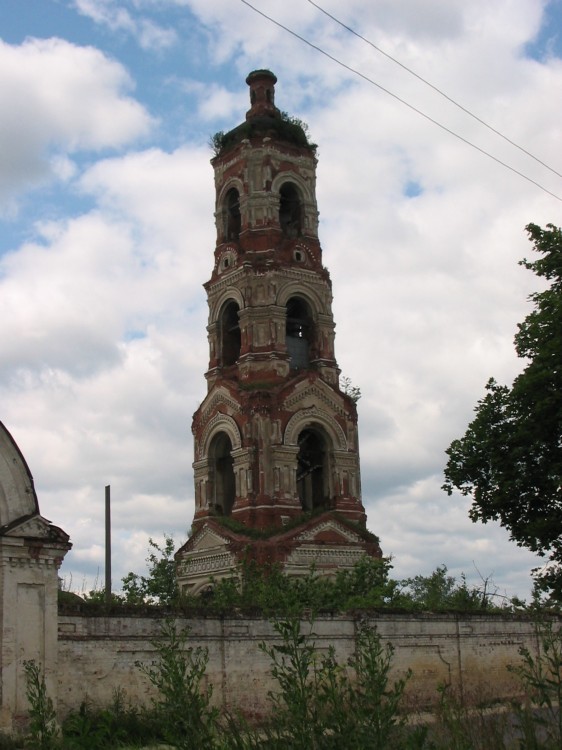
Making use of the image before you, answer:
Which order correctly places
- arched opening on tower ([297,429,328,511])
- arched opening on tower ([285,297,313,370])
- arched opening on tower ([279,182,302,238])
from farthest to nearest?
1. arched opening on tower ([279,182,302,238])
2. arched opening on tower ([285,297,313,370])
3. arched opening on tower ([297,429,328,511])

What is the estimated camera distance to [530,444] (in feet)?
72.7

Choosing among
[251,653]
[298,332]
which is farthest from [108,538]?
[298,332]

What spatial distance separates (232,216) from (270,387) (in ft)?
29.0

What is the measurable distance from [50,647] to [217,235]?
25.6 meters

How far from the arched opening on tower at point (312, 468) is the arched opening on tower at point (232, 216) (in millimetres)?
8918

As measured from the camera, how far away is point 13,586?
15.3 metres

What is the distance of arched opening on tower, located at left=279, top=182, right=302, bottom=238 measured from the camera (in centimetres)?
3831

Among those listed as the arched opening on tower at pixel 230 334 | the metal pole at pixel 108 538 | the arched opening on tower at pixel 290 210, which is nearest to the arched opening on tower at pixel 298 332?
the arched opening on tower at pixel 230 334

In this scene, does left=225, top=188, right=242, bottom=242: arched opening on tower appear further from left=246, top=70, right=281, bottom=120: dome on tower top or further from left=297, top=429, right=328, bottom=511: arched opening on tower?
left=297, top=429, right=328, bottom=511: arched opening on tower

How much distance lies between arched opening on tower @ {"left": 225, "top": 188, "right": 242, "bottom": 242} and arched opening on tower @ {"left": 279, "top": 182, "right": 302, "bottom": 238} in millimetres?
1813

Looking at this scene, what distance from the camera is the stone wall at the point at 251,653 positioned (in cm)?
1630

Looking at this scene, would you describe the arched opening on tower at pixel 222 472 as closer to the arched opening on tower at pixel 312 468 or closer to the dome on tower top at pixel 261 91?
the arched opening on tower at pixel 312 468

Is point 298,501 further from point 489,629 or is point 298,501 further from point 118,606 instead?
point 118,606

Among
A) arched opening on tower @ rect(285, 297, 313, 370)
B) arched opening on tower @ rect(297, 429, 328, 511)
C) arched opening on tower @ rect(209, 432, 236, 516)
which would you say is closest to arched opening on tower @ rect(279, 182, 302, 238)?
arched opening on tower @ rect(285, 297, 313, 370)
